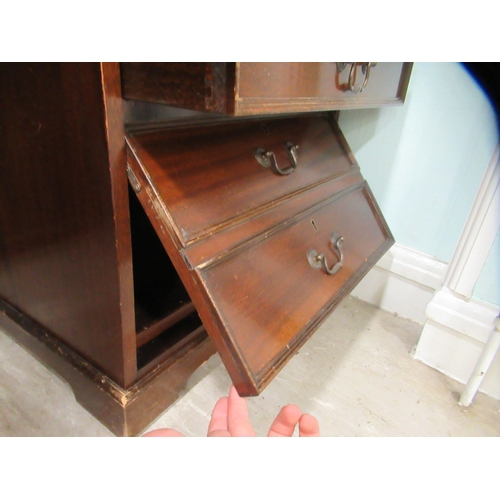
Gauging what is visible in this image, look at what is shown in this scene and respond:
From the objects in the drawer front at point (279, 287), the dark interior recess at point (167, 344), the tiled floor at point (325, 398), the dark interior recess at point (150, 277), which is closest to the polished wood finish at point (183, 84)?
the drawer front at point (279, 287)

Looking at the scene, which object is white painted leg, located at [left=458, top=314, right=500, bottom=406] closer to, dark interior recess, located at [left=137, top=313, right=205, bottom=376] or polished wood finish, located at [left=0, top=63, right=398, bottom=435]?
polished wood finish, located at [left=0, top=63, right=398, bottom=435]

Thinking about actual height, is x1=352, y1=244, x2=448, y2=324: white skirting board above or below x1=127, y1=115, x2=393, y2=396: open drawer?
below

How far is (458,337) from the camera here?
2.61 ft

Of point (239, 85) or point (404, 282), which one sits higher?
point (239, 85)

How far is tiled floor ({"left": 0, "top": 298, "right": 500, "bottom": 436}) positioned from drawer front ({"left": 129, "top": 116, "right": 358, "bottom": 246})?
0.39 metres

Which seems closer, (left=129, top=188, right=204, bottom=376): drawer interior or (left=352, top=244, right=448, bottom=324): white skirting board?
(left=129, top=188, right=204, bottom=376): drawer interior

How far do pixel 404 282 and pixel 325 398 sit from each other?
0.42 metres

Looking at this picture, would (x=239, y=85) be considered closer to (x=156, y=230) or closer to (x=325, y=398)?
(x=156, y=230)

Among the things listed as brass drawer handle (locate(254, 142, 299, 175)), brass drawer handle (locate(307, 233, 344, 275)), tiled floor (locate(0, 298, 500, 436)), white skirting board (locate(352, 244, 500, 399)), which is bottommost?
tiled floor (locate(0, 298, 500, 436))

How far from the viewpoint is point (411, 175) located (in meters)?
0.90

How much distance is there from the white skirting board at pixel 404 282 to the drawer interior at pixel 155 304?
547mm

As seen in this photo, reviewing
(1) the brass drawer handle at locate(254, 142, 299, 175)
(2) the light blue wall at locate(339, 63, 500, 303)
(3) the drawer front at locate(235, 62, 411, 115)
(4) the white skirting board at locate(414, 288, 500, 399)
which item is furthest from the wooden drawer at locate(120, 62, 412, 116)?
(4) the white skirting board at locate(414, 288, 500, 399)

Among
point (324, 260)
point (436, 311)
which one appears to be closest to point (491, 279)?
point (436, 311)

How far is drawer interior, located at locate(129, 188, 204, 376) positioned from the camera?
65 cm
